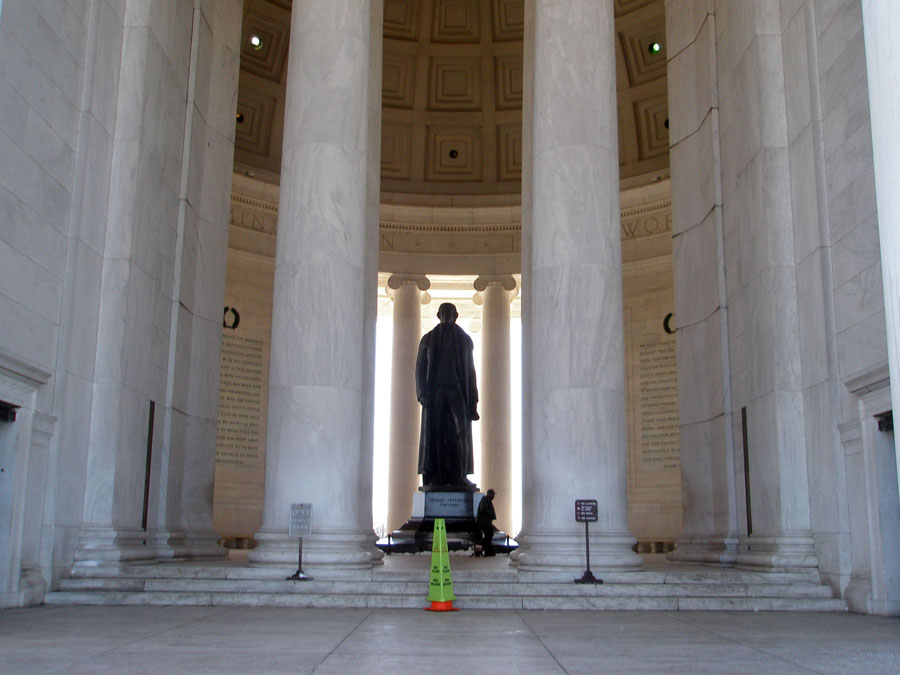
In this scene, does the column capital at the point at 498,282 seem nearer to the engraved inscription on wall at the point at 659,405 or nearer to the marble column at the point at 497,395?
the marble column at the point at 497,395

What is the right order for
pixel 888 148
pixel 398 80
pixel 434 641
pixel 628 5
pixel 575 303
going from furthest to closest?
1. pixel 398 80
2. pixel 628 5
3. pixel 575 303
4. pixel 434 641
5. pixel 888 148

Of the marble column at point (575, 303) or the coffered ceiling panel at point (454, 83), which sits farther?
the coffered ceiling panel at point (454, 83)

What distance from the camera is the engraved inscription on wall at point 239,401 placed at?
41125mm

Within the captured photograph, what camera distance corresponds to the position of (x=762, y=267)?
77.0 feet

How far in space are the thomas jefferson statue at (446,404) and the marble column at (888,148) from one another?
23910 mm

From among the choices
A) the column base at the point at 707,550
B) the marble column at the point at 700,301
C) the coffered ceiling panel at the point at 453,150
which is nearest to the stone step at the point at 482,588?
the column base at the point at 707,550

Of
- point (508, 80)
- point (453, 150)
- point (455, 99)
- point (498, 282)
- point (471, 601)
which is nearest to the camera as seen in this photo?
point (471, 601)

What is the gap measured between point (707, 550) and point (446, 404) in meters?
10.9

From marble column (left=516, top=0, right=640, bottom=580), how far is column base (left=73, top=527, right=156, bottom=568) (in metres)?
9.45

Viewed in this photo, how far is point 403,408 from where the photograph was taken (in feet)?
145

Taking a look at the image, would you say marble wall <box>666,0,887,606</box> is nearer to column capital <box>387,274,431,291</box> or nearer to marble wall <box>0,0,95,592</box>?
marble wall <box>0,0,95,592</box>

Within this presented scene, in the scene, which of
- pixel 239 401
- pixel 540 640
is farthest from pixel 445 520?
pixel 540 640

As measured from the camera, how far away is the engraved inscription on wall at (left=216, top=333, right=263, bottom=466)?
135ft

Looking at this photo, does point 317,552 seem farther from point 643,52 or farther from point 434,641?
point 643,52
